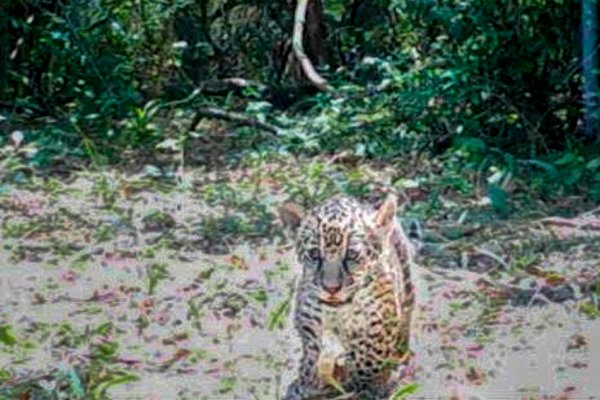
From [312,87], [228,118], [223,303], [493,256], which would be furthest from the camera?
[312,87]

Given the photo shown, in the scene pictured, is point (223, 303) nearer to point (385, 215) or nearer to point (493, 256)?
point (493, 256)

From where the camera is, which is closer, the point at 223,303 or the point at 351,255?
the point at 351,255

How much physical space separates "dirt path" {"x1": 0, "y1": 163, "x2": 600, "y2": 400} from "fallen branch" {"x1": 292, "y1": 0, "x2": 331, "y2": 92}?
2124mm

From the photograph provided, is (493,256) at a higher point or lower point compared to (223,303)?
higher

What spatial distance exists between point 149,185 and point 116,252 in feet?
2.89

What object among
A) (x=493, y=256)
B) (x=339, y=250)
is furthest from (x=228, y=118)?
(x=339, y=250)

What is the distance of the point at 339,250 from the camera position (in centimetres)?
161

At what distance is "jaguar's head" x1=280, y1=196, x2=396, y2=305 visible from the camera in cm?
161

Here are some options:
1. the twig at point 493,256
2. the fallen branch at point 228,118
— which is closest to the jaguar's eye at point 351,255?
the twig at point 493,256

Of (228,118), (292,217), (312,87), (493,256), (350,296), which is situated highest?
(312,87)

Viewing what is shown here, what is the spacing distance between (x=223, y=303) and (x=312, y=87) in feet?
12.3

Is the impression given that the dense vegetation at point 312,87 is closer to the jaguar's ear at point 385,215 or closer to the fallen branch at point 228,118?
the fallen branch at point 228,118

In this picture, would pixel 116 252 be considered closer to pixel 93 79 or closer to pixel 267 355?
pixel 267 355

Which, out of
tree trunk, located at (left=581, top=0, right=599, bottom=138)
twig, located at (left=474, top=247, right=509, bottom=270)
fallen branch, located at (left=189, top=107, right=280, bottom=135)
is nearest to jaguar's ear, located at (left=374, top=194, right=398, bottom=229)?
twig, located at (left=474, top=247, right=509, bottom=270)
